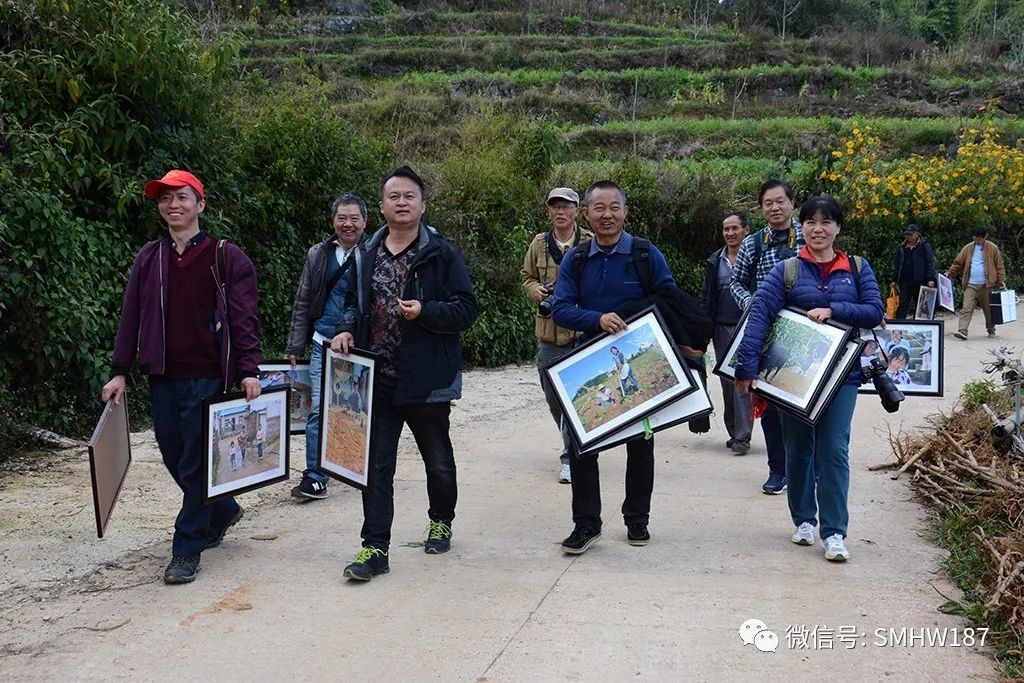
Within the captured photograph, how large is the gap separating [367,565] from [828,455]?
255cm

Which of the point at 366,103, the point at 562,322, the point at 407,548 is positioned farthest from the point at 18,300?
the point at 366,103

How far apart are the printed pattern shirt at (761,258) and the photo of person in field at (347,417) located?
123 inches

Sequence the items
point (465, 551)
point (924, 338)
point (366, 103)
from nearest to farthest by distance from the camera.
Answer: point (465, 551), point (924, 338), point (366, 103)

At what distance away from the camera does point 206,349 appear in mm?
5570

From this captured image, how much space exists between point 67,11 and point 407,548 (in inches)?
219

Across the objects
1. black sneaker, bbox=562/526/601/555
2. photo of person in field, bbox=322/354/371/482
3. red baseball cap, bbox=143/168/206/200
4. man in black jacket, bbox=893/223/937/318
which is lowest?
black sneaker, bbox=562/526/601/555

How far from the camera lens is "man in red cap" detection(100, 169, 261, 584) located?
5535 mm

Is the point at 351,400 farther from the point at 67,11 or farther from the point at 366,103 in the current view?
the point at 366,103

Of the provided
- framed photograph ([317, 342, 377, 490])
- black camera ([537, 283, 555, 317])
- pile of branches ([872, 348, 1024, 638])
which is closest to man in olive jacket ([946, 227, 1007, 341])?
pile of branches ([872, 348, 1024, 638])

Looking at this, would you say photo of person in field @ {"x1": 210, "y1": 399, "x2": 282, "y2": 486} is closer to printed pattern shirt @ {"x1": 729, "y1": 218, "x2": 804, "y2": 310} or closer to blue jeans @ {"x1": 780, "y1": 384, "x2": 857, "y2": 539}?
blue jeans @ {"x1": 780, "y1": 384, "x2": 857, "y2": 539}

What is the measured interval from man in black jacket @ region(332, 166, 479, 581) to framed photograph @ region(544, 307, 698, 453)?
66 cm

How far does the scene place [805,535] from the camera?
20.3 ft

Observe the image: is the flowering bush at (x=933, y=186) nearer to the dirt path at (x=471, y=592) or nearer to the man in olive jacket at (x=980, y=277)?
the man in olive jacket at (x=980, y=277)

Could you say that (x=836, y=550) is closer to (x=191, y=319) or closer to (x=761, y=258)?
(x=761, y=258)
